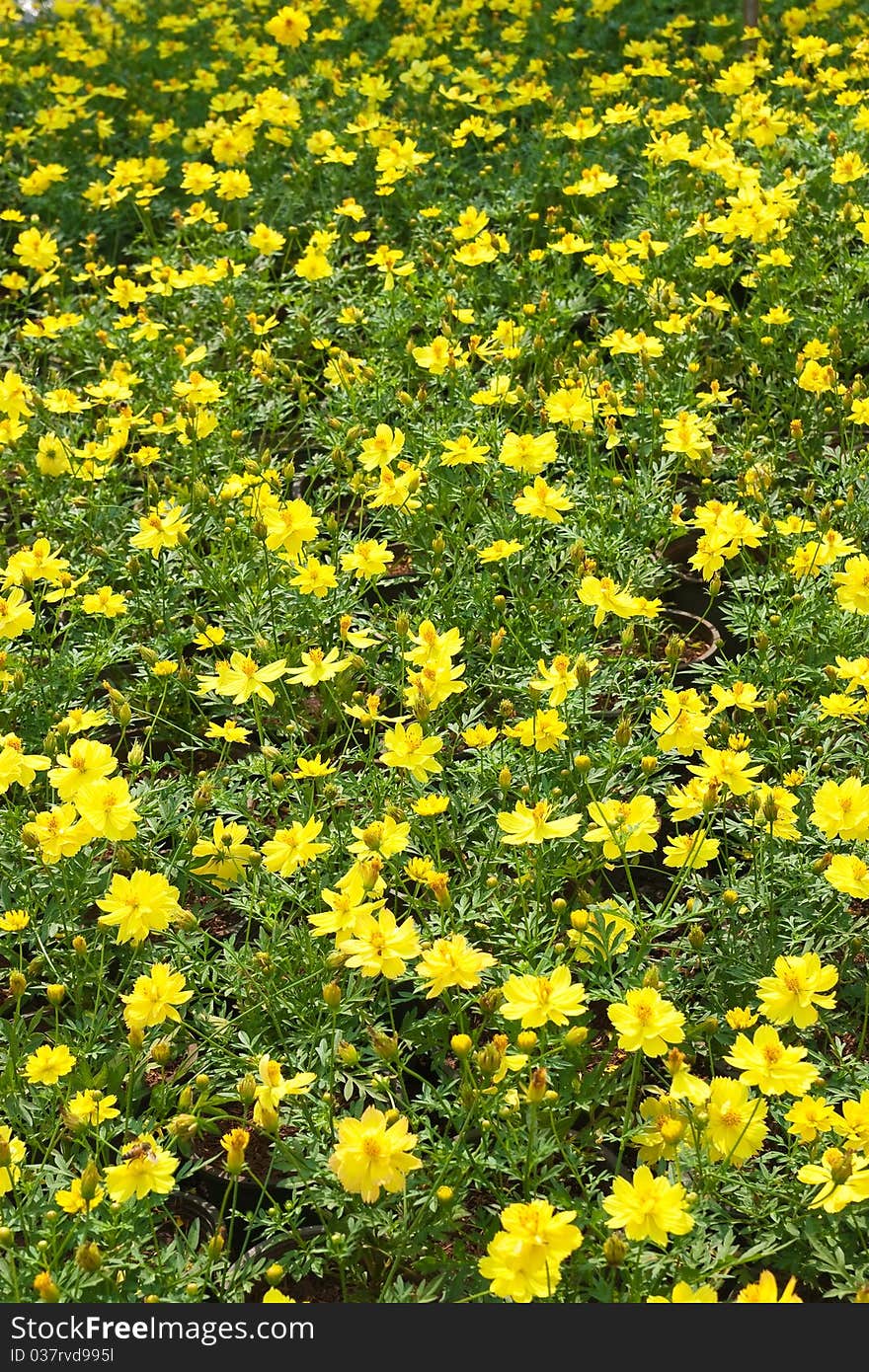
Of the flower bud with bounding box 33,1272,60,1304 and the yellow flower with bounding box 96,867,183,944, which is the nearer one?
the flower bud with bounding box 33,1272,60,1304

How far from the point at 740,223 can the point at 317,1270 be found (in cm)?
293

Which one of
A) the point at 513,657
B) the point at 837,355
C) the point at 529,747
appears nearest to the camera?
the point at 529,747

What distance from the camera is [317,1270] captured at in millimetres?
1948

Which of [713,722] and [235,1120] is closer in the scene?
[235,1120]

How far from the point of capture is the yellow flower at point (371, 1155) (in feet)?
5.98

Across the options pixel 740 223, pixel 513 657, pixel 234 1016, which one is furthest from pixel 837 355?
pixel 234 1016

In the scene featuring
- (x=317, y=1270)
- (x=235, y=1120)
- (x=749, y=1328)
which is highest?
(x=749, y=1328)

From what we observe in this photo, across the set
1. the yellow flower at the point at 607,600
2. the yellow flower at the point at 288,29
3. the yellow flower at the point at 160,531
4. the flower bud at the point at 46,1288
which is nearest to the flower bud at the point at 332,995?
the flower bud at the point at 46,1288

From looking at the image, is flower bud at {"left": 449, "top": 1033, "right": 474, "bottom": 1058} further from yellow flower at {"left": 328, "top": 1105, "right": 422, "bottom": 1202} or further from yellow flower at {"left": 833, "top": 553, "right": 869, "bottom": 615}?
yellow flower at {"left": 833, "top": 553, "right": 869, "bottom": 615}

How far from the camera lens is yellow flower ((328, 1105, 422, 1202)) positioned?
1.82 meters

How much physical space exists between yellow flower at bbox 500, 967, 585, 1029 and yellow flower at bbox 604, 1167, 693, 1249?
262mm

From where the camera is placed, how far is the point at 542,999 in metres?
1.97

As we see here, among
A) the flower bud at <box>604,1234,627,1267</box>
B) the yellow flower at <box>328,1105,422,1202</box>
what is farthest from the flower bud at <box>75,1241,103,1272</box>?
the flower bud at <box>604,1234,627,1267</box>

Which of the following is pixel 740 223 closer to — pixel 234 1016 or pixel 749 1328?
pixel 234 1016
